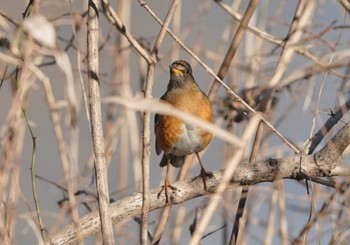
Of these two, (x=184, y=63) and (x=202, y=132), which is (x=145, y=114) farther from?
(x=184, y=63)

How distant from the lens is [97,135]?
59.7 inches

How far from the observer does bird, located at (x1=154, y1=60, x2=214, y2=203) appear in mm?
→ 2545

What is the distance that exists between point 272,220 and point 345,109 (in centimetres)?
57

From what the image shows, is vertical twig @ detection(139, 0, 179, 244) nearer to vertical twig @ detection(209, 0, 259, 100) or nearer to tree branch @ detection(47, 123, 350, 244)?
tree branch @ detection(47, 123, 350, 244)

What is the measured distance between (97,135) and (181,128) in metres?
1.07

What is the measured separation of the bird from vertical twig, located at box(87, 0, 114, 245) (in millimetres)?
956

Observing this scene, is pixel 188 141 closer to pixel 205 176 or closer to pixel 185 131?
pixel 185 131

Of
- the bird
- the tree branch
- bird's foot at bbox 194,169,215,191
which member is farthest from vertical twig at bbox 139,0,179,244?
the bird

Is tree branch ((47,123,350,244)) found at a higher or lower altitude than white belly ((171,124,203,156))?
lower

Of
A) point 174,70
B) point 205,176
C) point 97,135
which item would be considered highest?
point 174,70

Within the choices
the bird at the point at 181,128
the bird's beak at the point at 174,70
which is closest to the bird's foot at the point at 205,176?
the bird at the point at 181,128

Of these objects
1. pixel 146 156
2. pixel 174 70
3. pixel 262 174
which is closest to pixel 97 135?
pixel 146 156

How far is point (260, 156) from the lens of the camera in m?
2.52

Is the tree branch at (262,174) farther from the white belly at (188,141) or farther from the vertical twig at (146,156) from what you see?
the white belly at (188,141)
